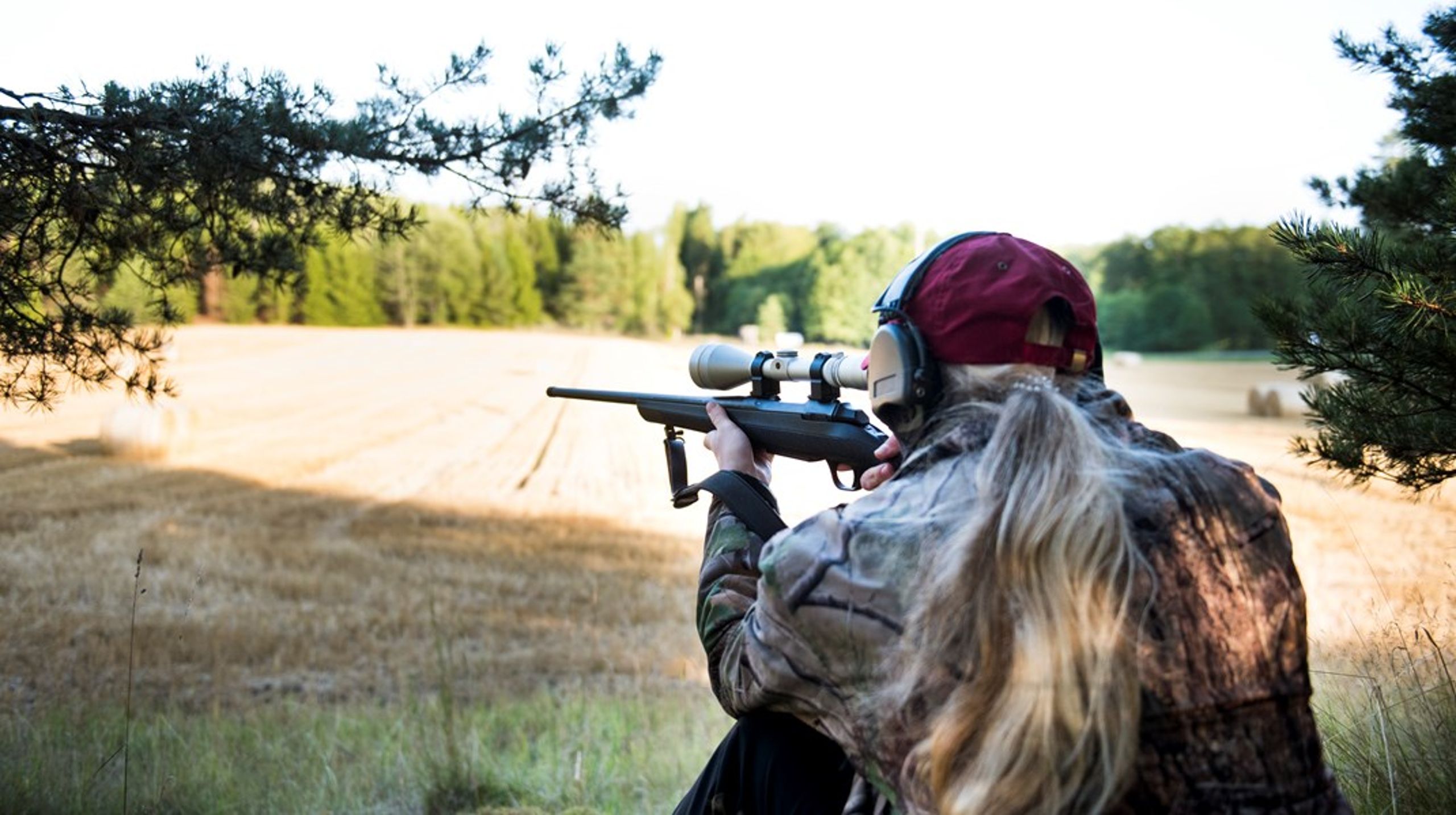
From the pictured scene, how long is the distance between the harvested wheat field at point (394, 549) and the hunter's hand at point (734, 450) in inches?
70.8

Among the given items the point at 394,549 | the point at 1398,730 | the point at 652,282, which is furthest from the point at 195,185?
the point at 652,282

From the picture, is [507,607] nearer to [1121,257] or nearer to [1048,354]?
[1048,354]

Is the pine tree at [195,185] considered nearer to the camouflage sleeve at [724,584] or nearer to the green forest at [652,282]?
the camouflage sleeve at [724,584]

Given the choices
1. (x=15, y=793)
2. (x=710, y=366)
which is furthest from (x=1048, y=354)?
(x=15, y=793)

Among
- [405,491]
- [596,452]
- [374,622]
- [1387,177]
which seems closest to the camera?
[1387,177]

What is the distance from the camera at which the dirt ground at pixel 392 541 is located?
7.79m

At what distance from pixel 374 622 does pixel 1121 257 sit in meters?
29.2

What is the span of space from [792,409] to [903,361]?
0.97 metres

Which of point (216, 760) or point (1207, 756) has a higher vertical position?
point (1207, 756)

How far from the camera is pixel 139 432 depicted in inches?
653

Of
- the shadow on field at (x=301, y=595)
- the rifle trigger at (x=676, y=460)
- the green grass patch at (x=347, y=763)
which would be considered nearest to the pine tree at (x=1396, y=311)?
the rifle trigger at (x=676, y=460)

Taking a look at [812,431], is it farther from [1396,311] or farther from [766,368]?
[1396,311]

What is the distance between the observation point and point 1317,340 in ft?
10.6

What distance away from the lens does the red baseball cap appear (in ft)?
5.85
